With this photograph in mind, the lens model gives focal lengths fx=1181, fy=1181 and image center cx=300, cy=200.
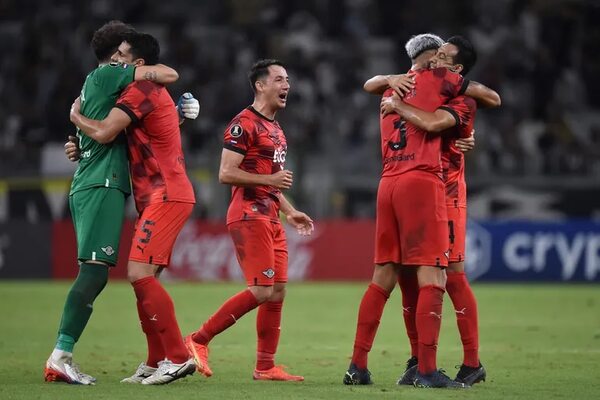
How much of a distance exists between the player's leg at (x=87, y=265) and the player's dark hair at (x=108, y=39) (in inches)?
40.1

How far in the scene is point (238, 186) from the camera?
8.97 m

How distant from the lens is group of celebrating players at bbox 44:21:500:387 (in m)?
8.23

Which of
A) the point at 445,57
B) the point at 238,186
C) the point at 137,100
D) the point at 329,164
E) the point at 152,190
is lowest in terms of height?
the point at 152,190

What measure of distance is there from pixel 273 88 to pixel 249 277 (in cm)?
148

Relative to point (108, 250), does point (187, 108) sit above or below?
above

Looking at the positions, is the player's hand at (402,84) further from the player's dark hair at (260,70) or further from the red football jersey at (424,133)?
the player's dark hair at (260,70)

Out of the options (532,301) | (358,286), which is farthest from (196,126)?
(532,301)

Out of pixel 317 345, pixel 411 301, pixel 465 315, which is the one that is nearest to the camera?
pixel 465 315

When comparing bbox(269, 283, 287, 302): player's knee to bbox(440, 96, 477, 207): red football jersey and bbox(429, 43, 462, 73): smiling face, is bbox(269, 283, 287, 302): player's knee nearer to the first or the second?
bbox(440, 96, 477, 207): red football jersey

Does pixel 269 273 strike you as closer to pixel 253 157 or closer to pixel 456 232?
pixel 253 157

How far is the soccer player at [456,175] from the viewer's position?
827cm

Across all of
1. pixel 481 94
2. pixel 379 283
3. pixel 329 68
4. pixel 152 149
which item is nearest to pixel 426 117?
pixel 481 94

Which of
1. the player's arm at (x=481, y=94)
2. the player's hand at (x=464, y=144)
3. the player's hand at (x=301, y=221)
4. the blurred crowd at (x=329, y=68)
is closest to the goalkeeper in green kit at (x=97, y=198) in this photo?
the player's hand at (x=301, y=221)

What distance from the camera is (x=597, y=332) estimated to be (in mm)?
13258
